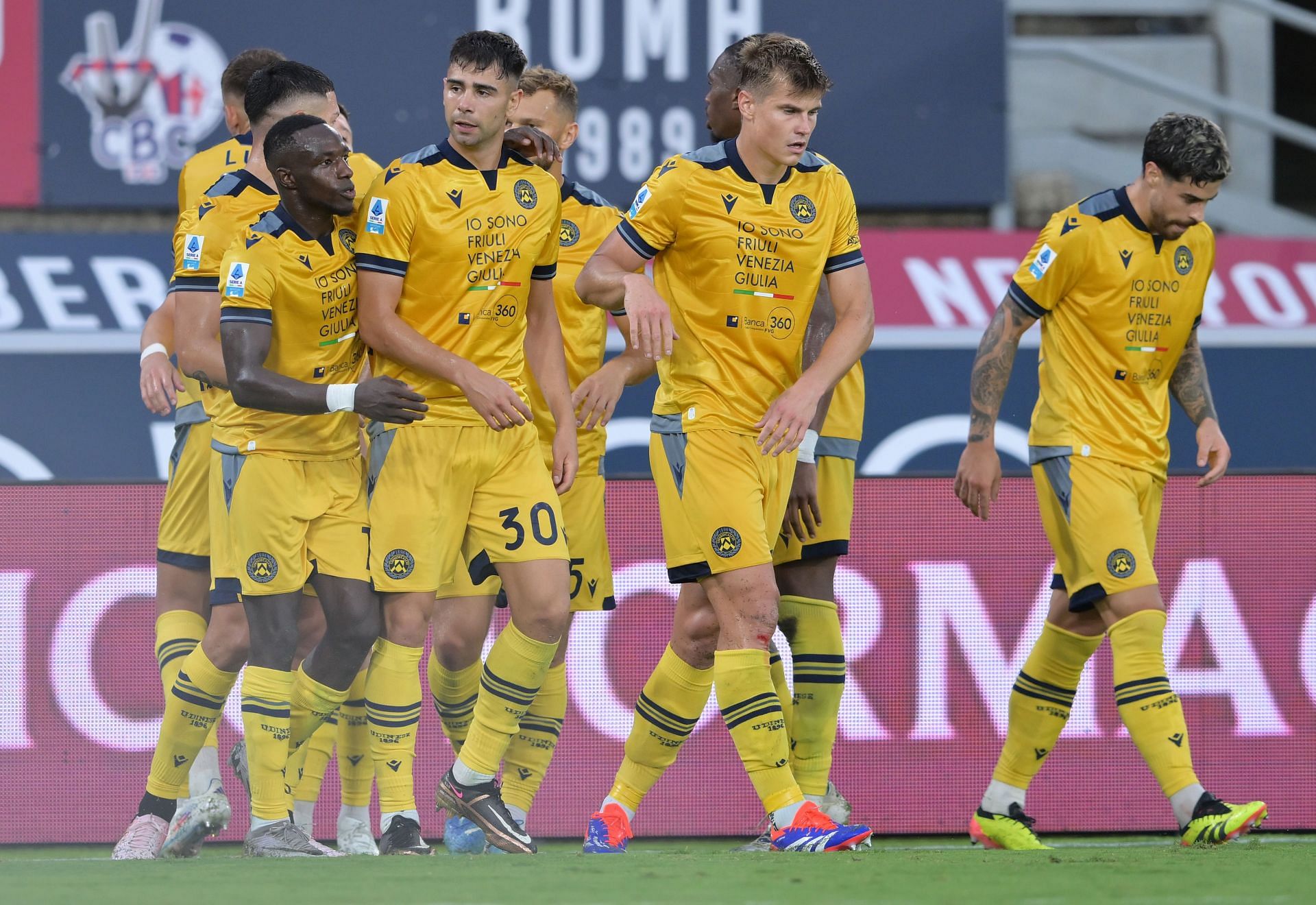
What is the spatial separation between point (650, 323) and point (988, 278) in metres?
6.03

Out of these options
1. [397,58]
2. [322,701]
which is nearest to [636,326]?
[322,701]

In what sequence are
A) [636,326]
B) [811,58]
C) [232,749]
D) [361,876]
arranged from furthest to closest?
[232,749] → [811,58] → [636,326] → [361,876]

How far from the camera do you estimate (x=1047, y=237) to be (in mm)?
5863

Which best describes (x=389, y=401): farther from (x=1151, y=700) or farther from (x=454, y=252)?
(x=1151, y=700)

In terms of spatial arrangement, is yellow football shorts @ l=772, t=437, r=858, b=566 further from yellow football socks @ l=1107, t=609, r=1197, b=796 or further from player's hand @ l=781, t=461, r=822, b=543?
yellow football socks @ l=1107, t=609, r=1197, b=796

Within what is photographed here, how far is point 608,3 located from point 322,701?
21.0ft

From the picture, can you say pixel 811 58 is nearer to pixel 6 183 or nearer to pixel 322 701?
pixel 322 701

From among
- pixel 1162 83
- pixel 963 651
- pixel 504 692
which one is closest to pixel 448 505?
pixel 504 692

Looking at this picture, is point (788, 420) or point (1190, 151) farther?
point (1190, 151)

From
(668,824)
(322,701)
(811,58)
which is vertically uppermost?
(811,58)

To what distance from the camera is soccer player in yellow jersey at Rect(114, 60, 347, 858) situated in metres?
5.48

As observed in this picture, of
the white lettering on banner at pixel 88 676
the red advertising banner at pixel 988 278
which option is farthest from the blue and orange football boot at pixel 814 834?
the red advertising banner at pixel 988 278

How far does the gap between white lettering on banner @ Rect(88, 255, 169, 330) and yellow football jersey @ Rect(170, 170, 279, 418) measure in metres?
4.85

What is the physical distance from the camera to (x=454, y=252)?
5285 mm
